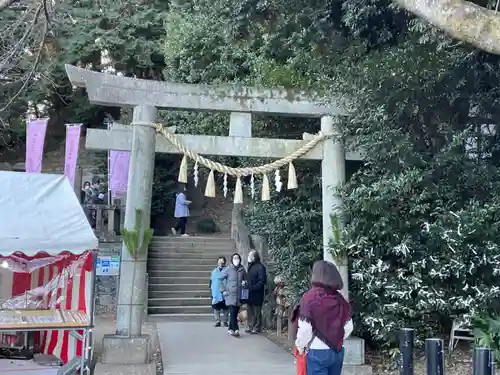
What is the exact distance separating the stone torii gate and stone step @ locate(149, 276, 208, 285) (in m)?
7.64

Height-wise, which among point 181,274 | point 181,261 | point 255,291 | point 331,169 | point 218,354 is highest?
point 331,169

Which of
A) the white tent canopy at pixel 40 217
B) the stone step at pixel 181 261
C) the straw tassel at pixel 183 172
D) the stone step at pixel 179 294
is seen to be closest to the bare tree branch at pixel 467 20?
the white tent canopy at pixel 40 217

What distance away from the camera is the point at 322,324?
19.2 feet

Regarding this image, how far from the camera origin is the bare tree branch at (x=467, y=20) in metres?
5.14

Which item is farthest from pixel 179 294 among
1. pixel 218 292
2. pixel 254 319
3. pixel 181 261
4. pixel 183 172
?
pixel 183 172

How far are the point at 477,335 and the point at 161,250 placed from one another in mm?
12389

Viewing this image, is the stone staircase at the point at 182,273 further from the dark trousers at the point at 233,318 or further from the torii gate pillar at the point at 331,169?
the torii gate pillar at the point at 331,169

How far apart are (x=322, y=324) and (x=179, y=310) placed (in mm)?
11189

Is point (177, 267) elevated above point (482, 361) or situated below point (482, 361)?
above

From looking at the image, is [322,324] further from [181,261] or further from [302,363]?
[181,261]

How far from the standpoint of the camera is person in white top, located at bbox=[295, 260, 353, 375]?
19.2ft

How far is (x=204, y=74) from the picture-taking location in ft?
65.9

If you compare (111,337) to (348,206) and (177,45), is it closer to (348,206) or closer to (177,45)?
(348,206)

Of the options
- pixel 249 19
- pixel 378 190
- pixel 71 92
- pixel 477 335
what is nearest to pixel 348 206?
pixel 378 190
